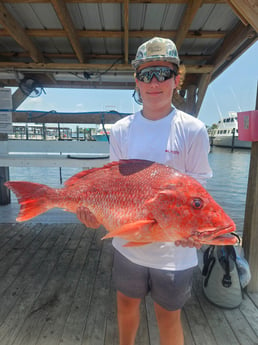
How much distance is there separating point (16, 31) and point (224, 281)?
4.19 metres

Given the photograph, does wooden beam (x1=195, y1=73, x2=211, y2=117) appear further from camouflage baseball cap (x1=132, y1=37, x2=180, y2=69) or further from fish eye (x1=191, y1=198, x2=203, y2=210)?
fish eye (x1=191, y1=198, x2=203, y2=210)

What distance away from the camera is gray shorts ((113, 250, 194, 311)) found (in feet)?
4.46

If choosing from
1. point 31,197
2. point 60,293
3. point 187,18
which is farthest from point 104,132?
point 31,197

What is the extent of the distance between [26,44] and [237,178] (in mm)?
13322

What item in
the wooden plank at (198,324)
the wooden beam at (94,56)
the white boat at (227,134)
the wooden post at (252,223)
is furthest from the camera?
the white boat at (227,134)

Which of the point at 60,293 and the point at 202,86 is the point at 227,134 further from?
the point at 60,293

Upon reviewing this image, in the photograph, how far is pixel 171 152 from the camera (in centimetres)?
138

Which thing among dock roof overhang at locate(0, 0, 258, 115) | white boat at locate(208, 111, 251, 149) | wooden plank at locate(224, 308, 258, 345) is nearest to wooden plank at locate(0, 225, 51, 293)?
wooden plank at locate(224, 308, 258, 345)

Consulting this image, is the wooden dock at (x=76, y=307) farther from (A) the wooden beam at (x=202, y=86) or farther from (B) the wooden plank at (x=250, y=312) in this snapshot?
(A) the wooden beam at (x=202, y=86)

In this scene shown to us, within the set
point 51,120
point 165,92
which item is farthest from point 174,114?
point 51,120

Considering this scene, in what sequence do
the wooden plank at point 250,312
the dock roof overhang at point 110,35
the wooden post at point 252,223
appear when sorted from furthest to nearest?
the dock roof overhang at point 110,35 < the wooden post at point 252,223 < the wooden plank at point 250,312

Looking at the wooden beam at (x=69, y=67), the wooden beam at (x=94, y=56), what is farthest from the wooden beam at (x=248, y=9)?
the wooden beam at (x=94, y=56)

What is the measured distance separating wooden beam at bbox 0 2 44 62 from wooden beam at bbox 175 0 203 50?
7.64 ft

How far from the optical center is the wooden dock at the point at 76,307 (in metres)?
1.98
